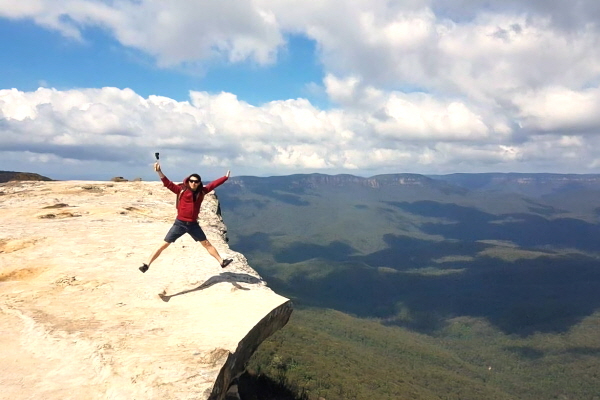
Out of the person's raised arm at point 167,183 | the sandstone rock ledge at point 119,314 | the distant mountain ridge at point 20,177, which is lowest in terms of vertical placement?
the sandstone rock ledge at point 119,314

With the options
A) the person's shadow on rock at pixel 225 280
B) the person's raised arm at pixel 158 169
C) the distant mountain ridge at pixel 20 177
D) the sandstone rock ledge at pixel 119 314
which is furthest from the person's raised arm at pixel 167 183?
the distant mountain ridge at pixel 20 177

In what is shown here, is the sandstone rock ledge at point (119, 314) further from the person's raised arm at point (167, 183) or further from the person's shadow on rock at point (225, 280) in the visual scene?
the person's raised arm at point (167, 183)

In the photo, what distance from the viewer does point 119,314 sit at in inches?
348

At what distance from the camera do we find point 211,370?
6.67 m

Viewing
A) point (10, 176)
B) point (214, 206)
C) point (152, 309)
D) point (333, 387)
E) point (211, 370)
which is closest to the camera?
point (211, 370)

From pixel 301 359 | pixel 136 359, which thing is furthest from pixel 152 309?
pixel 301 359

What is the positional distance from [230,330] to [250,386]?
7.41 meters

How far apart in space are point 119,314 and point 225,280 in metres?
3.15

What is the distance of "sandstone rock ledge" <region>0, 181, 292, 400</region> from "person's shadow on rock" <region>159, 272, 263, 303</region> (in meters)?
0.05

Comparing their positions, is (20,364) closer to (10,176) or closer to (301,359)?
(10,176)

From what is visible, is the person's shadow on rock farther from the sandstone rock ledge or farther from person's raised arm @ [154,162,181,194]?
person's raised arm @ [154,162,181,194]

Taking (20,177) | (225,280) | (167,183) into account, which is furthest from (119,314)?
(20,177)

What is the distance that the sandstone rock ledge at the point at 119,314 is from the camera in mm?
6410

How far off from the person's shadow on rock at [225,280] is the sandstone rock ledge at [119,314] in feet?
0.16
